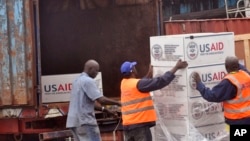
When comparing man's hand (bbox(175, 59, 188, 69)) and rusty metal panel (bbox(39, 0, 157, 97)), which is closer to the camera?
man's hand (bbox(175, 59, 188, 69))

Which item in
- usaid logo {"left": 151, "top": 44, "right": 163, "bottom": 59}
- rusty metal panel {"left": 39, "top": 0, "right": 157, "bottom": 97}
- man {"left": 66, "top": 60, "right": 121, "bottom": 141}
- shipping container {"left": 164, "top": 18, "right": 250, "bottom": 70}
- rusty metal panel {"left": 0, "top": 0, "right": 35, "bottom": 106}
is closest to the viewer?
man {"left": 66, "top": 60, "right": 121, "bottom": 141}

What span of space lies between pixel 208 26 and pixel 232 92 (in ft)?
15.6

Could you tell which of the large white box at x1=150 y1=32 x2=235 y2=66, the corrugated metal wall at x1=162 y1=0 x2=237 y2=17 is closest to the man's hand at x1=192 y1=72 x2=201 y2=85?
the large white box at x1=150 y1=32 x2=235 y2=66

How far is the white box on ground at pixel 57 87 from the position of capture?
23.7 ft

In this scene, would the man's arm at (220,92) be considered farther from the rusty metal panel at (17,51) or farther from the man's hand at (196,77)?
the rusty metal panel at (17,51)

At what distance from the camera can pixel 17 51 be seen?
20.2 feet

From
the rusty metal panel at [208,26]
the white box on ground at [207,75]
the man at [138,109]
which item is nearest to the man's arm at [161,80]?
the man at [138,109]

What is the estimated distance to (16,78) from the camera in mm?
6168

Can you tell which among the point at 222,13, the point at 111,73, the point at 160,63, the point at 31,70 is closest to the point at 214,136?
the point at 160,63

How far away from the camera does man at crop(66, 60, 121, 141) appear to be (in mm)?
5324

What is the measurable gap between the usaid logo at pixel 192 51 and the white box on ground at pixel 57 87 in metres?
2.27

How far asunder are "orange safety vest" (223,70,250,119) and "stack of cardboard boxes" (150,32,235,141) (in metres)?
0.29

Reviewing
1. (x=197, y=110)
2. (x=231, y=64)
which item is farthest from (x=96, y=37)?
(x=231, y=64)

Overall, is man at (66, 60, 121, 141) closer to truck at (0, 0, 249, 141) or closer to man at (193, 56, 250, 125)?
truck at (0, 0, 249, 141)
